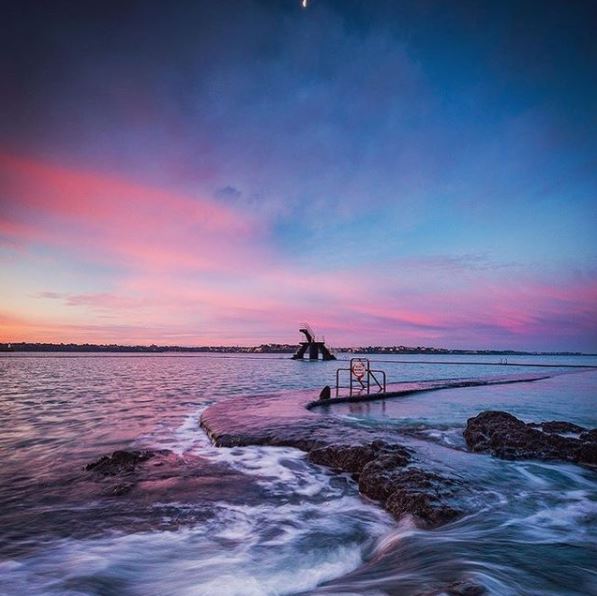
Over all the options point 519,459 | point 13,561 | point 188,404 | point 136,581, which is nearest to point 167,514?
point 136,581

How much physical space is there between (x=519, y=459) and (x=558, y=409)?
37.0 feet

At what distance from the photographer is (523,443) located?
920 cm

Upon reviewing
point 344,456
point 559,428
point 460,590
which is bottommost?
point 559,428

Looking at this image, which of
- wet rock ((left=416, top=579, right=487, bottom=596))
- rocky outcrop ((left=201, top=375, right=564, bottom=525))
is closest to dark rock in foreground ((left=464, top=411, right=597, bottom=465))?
rocky outcrop ((left=201, top=375, right=564, bottom=525))

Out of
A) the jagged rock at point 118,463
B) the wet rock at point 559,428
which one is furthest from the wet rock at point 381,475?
the wet rock at point 559,428

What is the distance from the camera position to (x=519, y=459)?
8570 mm

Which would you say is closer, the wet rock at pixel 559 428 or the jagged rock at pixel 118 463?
the jagged rock at pixel 118 463

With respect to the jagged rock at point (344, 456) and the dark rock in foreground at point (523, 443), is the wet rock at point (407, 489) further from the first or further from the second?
the dark rock in foreground at point (523, 443)

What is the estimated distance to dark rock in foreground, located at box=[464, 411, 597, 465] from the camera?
8.57m

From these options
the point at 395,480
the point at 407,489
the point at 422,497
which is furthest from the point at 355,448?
the point at 422,497

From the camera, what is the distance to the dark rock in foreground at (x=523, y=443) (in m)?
8.57

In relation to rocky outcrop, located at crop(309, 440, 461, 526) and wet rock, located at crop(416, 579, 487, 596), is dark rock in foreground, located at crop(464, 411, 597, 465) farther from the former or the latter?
wet rock, located at crop(416, 579, 487, 596)

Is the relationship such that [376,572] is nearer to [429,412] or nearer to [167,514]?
[167,514]

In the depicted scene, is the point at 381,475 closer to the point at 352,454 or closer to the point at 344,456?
the point at 352,454
